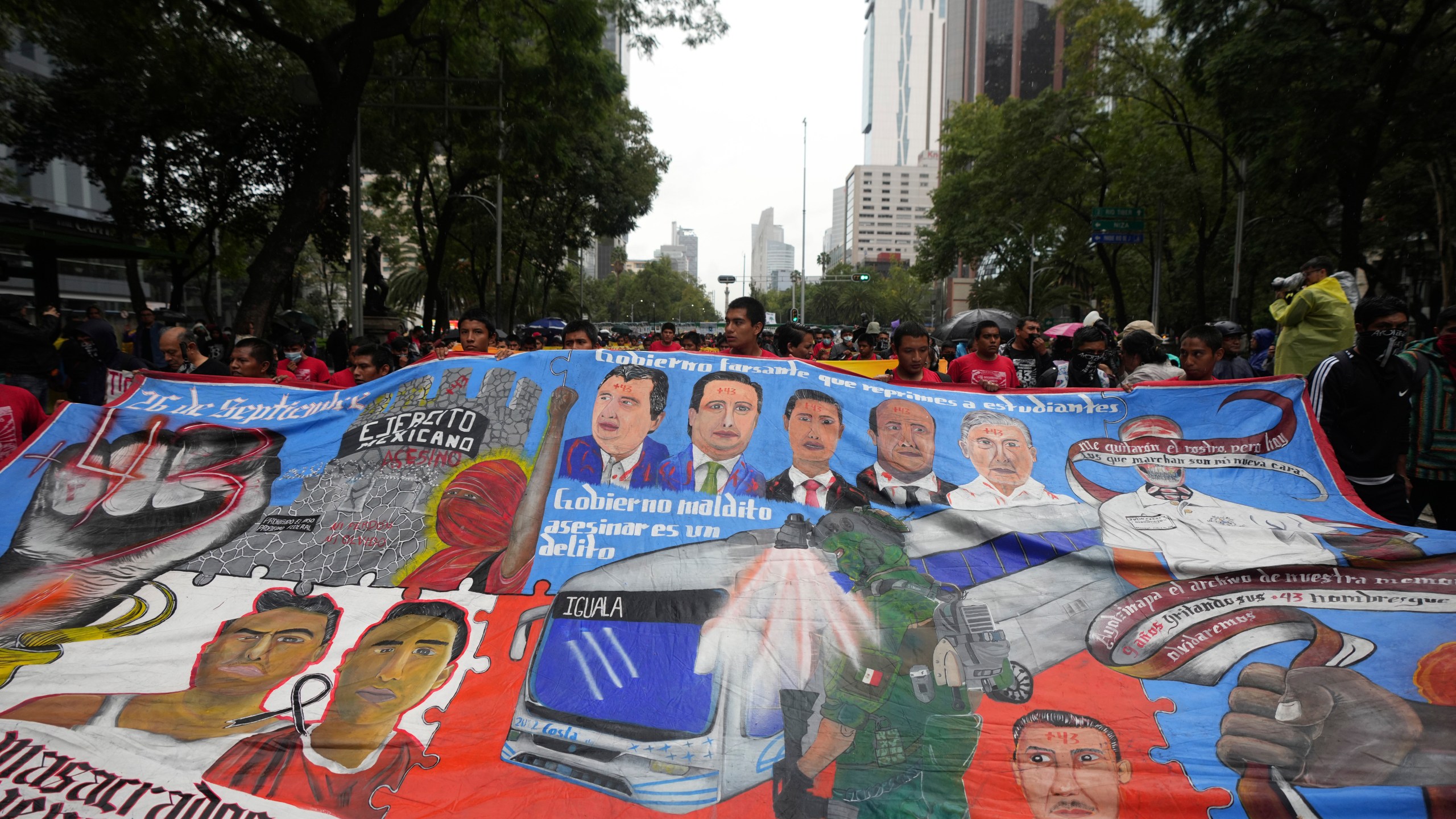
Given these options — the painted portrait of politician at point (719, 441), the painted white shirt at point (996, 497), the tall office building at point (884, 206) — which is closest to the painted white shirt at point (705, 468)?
the painted portrait of politician at point (719, 441)

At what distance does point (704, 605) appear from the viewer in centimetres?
323

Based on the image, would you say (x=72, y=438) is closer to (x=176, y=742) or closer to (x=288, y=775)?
(x=176, y=742)

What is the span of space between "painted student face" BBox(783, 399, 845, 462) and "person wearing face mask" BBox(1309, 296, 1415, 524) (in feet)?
8.67

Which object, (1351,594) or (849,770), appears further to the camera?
(1351,594)

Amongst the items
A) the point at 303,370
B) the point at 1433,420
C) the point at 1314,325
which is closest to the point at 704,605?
the point at 1433,420

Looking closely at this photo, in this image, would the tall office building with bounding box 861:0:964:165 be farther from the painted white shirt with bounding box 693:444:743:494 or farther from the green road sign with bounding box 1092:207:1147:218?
the painted white shirt with bounding box 693:444:743:494

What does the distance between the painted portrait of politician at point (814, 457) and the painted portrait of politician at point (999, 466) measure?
53 centimetres

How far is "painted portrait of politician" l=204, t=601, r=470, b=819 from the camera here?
262cm

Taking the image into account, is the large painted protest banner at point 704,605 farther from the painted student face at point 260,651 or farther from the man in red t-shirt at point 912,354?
the man in red t-shirt at point 912,354

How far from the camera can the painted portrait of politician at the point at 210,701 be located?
2768 millimetres

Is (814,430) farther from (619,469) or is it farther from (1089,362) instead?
(1089,362)

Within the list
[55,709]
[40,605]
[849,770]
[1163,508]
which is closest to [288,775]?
[55,709]

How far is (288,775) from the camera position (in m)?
2.67

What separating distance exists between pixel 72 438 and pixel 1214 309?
3501cm
